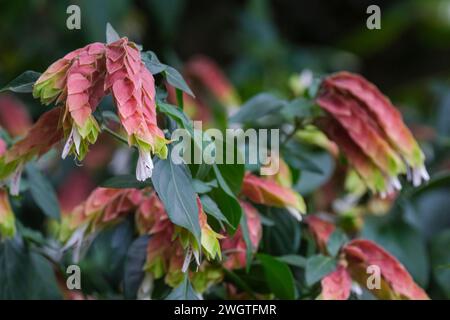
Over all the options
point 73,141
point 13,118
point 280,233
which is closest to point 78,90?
point 73,141

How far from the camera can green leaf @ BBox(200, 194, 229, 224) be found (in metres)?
0.81

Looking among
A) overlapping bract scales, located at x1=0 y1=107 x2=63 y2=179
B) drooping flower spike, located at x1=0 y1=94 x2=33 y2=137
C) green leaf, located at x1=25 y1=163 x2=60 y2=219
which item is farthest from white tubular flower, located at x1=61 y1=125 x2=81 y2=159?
drooping flower spike, located at x1=0 y1=94 x2=33 y2=137

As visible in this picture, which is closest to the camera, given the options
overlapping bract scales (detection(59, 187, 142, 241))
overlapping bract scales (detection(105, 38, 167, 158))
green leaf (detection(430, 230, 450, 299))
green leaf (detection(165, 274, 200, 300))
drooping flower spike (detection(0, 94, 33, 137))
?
overlapping bract scales (detection(105, 38, 167, 158))

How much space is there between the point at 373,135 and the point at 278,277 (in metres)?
0.21

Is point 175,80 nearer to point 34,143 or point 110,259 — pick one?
point 34,143

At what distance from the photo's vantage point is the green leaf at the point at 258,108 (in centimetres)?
109

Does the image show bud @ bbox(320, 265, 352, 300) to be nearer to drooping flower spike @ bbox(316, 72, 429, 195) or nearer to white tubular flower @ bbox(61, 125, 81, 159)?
drooping flower spike @ bbox(316, 72, 429, 195)

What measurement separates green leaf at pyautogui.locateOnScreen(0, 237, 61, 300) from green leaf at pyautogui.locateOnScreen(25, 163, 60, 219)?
0.20 ft

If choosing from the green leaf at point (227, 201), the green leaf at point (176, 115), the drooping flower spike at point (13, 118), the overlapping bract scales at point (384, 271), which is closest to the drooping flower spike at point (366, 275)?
the overlapping bract scales at point (384, 271)

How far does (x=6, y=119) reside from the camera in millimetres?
1715

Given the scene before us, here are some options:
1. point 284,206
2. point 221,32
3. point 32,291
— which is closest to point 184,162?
point 284,206

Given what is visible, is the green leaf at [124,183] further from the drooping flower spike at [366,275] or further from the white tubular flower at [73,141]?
the drooping flower spike at [366,275]

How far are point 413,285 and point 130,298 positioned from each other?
317 mm

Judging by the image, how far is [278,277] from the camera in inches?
36.1
